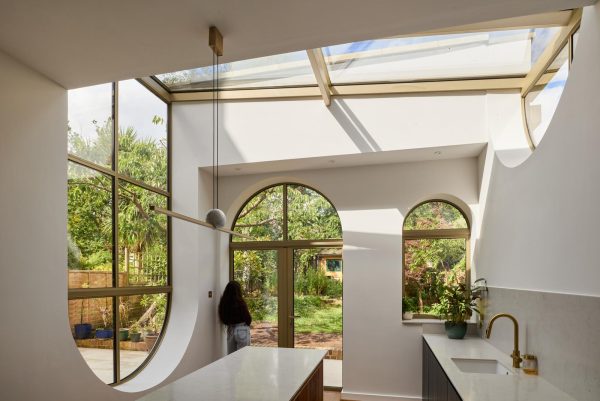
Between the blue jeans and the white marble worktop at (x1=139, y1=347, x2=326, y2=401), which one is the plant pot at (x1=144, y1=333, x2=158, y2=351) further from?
the white marble worktop at (x1=139, y1=347, x2=326, y2=401)

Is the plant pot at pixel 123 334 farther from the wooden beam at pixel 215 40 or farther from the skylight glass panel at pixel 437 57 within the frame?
the skylight glass panel at pixel 437 57

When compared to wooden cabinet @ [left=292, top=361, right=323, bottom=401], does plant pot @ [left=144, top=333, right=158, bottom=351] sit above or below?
below

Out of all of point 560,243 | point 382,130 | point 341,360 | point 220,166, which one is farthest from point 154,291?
point 560,243

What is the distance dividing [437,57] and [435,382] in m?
3.24

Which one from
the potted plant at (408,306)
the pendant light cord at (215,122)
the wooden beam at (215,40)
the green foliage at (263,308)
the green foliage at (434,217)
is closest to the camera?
the wooden beam at (215,40)

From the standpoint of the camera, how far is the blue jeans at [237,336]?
6.28 metres

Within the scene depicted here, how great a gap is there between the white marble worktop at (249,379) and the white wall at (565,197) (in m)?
1.86

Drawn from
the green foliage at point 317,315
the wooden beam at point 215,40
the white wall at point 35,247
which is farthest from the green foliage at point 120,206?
the wooden beam at point 215,40

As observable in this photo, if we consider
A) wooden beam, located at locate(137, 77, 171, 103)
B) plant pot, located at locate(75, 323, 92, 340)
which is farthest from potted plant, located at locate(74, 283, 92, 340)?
wooden beam, located at locate(137, 77, 171, 103)

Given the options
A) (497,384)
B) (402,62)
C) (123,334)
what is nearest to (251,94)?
(402,62)

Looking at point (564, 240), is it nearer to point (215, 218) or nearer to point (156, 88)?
point (215, 218)

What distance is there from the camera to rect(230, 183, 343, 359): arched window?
253 inches

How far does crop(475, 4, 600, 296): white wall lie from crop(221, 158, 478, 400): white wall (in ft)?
5.55

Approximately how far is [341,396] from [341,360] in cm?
51
